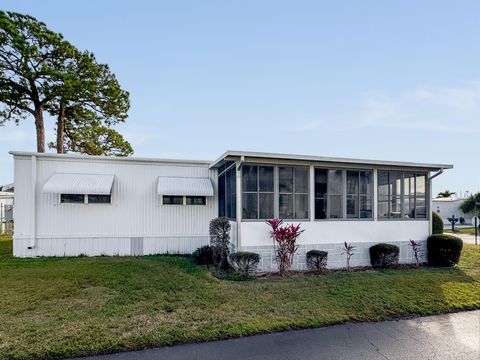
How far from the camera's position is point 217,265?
9086mm

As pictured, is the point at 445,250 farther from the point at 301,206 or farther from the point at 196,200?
the point at 196,200

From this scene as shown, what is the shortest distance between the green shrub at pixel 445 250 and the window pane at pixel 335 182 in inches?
147

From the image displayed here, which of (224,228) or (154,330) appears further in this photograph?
(224,228)

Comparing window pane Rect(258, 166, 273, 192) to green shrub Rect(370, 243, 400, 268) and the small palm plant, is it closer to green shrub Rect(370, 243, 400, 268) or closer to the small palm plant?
the small palm plant

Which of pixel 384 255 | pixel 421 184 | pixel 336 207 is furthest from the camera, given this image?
pixel 421 184

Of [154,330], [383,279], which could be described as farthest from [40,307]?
[383,279]

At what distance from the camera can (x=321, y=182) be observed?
9172 mm

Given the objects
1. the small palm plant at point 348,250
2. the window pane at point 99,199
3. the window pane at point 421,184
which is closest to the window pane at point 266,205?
the small palm plant at point 348,250

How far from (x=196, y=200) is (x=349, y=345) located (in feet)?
26.0

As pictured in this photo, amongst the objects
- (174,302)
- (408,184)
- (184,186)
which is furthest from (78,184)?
(408,184)

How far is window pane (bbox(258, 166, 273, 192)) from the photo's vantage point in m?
8.69

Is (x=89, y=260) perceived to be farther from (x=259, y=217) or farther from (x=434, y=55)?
(x=434, y=55)

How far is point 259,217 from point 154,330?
15.6ft

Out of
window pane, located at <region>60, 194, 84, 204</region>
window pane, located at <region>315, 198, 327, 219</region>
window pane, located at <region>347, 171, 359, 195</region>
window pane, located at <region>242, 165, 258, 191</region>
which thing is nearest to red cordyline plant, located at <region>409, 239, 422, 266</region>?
window pane, located at <region>347, 171, 359, 195</region>
